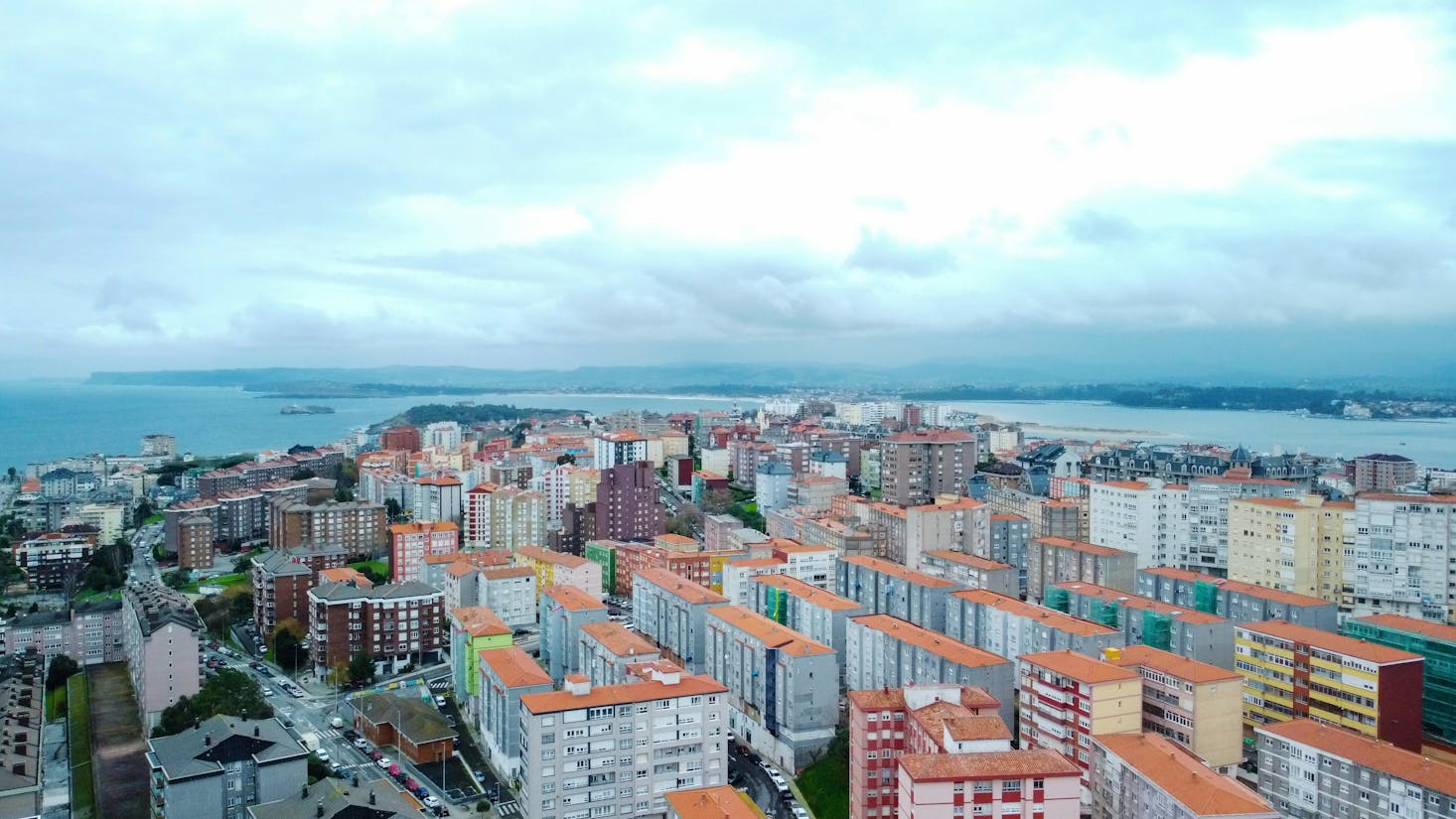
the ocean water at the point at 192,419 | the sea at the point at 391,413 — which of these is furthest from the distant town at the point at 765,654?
the ocean water at the point at 192,419

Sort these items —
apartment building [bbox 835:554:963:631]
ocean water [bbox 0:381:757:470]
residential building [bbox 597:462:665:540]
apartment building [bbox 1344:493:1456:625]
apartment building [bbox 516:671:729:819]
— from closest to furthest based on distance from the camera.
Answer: apartment building [bbox 516:671:729:819] → apartment building [bbox 1344:493:1456:625] → apartment building [bbox 835:554:963:631] → residential building [bbox 597:462:665:540] → ocean water [bbox 0:381:757:470]

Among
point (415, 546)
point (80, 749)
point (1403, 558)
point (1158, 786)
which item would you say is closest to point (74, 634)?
point (80, 749)

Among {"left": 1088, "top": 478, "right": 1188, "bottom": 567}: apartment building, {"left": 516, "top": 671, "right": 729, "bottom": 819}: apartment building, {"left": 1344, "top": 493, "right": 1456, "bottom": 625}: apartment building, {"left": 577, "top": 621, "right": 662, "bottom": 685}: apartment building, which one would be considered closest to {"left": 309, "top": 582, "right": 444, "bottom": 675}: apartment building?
{"left": 577, "top": 621, "right": 662, "bottom": 685}: apartment building

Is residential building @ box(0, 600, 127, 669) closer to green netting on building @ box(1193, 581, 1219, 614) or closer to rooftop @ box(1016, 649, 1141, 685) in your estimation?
rooftop @ box(1016, 649, 1141, 685)

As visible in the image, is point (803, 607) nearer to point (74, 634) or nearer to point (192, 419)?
point (74, 634)

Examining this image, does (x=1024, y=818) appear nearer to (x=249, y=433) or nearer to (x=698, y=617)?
(x=698, y=617)

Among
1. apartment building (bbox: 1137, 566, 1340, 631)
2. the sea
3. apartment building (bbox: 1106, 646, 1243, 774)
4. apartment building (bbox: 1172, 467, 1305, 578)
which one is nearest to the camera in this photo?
apartment building (bbox: 1106, 646, 1243, 774)
